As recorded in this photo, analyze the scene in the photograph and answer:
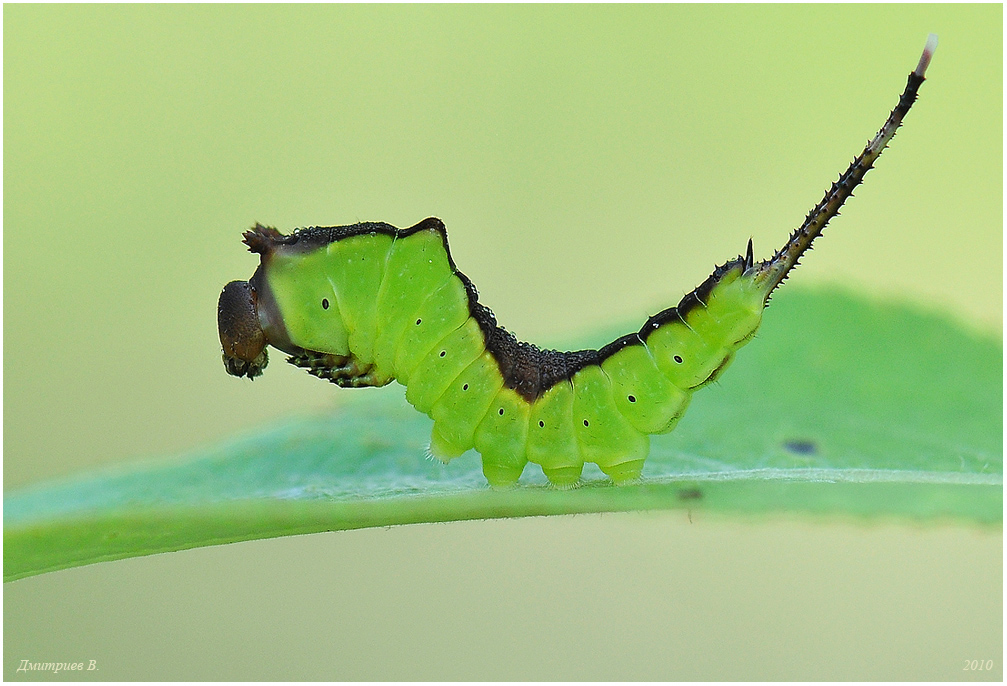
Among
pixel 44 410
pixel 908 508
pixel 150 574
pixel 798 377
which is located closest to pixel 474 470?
pixel 798 377

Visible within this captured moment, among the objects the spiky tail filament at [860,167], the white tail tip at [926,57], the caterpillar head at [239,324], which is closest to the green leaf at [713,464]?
the caterpillar head at [239,324]

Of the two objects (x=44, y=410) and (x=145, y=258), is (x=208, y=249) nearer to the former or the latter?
(x=145, y=258)

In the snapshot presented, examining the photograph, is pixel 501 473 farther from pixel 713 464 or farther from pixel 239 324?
pixel 239 324

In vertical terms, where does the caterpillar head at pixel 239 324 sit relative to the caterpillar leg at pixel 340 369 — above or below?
above

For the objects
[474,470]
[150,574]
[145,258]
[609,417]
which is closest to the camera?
[609,417]

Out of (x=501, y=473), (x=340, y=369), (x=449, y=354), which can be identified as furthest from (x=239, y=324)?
(x=501, y=473)

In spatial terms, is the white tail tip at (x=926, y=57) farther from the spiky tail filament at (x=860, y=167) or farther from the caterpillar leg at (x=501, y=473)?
the caterpillar leg at (x=501, y=473)
